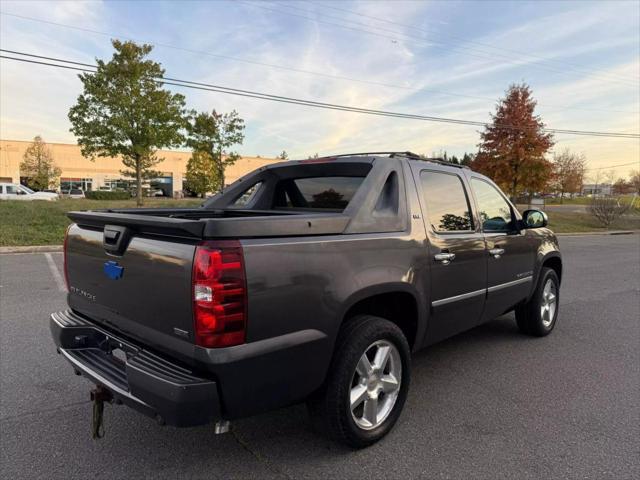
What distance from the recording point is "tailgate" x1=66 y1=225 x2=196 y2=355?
7.09 feet

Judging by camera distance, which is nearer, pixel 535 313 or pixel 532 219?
pixel 532 219

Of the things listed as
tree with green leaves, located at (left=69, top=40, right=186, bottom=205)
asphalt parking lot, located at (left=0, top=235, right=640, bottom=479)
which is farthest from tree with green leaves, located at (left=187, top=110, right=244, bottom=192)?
asphalt parking lot, located at (left=0, top=235, right=640, bottom=479)

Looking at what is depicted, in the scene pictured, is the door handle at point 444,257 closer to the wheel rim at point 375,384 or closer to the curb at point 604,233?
the wheel rim at point 375,384

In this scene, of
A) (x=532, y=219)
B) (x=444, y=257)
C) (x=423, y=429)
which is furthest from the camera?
(x=532, y=219)

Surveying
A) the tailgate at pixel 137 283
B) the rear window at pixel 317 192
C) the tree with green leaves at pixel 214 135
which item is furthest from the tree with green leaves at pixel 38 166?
the tailgate at pixel 137 283

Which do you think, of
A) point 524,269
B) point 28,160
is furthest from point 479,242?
point 28,160

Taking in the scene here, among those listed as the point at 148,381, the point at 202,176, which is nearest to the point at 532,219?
the point at 148,381

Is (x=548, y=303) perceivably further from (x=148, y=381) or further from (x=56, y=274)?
(x=56, y=274)

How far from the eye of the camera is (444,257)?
10.7 ft

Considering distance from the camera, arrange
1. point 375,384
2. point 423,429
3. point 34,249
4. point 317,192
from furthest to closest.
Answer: point 34,249 < point 317,192 < point 423,429 < point 375,384

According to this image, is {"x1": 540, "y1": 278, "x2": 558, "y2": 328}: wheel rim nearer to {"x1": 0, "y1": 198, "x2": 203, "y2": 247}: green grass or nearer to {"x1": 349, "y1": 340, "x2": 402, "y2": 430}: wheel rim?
{"x1": 349, "y1": 340, "x2": 402, "y2": 430}: wheel rim

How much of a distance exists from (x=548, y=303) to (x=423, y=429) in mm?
2925

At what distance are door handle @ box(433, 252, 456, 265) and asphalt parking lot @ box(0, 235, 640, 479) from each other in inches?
42.8

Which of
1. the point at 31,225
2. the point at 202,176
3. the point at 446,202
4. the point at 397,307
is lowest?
the point at 31,225
